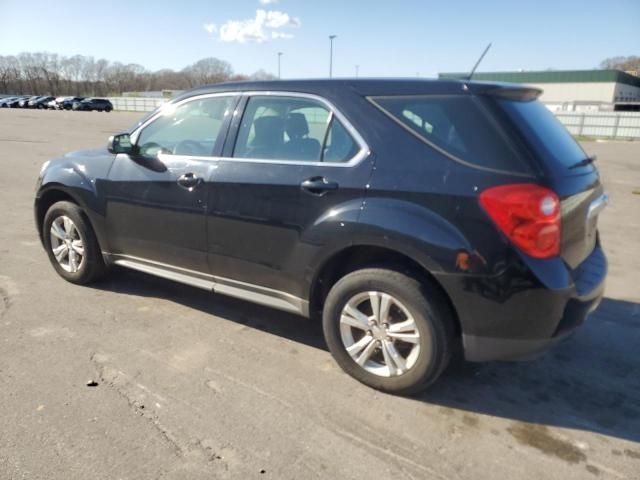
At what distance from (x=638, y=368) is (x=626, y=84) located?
296 ft

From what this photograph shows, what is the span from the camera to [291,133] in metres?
3.35

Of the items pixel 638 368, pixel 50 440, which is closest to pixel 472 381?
pixel 638 368

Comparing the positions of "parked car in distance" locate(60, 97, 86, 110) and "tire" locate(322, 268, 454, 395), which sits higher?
"parked car in distance" locate(60, 97, 86, 110)

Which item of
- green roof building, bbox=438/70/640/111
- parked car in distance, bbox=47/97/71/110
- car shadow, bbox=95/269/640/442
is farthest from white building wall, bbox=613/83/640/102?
car shadow, bbox=95/269/640/442

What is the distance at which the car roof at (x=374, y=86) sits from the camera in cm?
277

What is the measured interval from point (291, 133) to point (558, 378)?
232 centimetres

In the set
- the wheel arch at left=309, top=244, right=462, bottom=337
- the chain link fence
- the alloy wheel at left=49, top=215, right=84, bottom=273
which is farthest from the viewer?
the chain link fence

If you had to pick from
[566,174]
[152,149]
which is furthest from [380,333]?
[152,149]

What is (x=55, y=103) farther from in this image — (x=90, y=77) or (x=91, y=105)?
(x=90, y=77)

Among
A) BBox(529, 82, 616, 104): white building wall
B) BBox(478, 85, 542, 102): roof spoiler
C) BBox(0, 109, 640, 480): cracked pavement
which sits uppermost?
BBox(529, 82, 616, 104): white building wall

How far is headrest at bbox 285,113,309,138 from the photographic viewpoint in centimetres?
330

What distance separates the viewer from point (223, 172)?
3.50 metres

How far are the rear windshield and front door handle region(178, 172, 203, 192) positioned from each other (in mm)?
2036

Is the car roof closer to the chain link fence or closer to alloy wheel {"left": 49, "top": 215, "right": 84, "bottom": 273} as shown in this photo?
alloy wheel {"left": 49, "top": 215, "right": 84, "bottom": 273}
